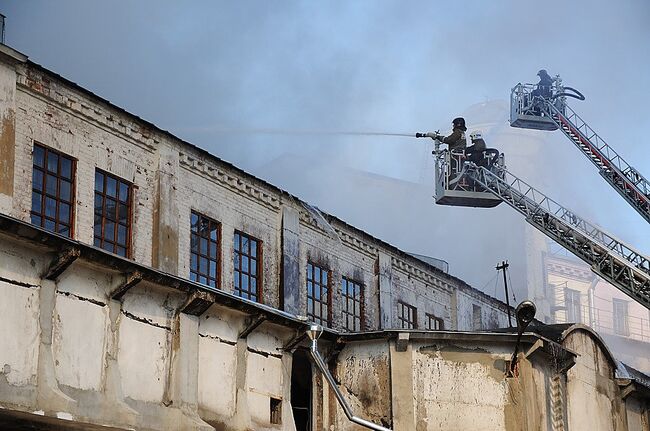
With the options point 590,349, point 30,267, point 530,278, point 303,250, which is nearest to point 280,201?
point 303,250

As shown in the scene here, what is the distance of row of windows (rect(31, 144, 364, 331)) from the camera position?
19797 mm

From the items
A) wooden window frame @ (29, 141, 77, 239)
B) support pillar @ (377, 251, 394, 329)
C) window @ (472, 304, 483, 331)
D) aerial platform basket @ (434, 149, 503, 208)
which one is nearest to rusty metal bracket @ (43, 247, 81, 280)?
wooden window frame @ (29, 141, 77, 239)

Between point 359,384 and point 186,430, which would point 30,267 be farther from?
point 359,384

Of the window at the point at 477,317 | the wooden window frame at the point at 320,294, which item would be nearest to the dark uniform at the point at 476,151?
the wooden window frame at the point at 320,294

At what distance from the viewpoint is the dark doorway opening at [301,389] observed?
21.1m

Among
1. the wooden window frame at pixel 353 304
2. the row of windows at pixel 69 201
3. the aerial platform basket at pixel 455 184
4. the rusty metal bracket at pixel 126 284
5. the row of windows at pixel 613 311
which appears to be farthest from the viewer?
the row of windows at pixel 613 311

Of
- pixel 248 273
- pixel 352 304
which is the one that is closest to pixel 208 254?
pixel 248 273

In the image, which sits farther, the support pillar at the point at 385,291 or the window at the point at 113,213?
the support pillar at the point at 385,291

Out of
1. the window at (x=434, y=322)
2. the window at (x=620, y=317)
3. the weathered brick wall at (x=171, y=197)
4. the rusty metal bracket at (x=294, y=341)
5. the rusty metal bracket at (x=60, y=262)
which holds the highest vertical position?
the window at (x=620, y=317)

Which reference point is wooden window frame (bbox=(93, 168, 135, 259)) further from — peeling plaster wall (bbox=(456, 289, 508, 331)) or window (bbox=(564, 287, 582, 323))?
window (bbox=(564, 287, 582, 323))

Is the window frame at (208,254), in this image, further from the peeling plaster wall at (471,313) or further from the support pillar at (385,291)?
the peeling plaster wall at (471,313)

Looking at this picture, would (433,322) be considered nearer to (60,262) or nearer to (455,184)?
(455,184)

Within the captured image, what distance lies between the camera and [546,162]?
69250mm

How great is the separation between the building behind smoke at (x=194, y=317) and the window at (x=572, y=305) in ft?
140
